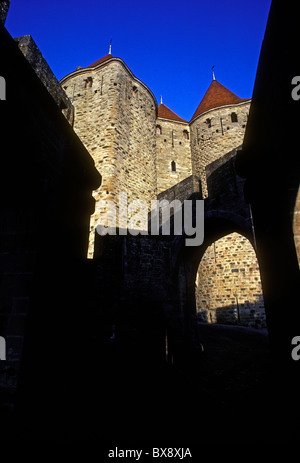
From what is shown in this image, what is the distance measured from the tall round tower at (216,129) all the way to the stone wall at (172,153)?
1.72 feet

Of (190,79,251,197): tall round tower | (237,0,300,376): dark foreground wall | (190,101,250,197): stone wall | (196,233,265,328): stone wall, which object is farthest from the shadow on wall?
(237,0,300,376): dark foreground wall

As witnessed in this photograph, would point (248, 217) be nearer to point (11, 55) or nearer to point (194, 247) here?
point (194, 247)

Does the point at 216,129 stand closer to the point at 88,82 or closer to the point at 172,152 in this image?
the point at 172,152

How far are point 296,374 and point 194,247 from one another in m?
6.11

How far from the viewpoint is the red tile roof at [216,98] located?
1913 cm

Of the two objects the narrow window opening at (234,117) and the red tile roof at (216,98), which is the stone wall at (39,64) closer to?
the narrow window opening at (234,117)

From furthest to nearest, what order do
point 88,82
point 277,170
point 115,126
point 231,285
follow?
point 88,82 → point 115,126 → point 231,285 → point 277,170

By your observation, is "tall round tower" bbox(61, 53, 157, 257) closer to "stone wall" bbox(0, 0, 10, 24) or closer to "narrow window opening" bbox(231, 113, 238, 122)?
"narrow window opening" bbox(231, 113, 238, 122)

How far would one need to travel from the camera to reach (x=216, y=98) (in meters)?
20.3

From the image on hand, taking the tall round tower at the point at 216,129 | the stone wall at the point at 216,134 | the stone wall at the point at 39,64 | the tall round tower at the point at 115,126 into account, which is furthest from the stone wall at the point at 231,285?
the stone wall at the point at 39,64

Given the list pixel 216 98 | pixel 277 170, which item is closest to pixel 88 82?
pixel 216 98

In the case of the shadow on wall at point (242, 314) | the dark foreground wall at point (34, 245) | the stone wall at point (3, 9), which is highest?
the stone wall at point (3, 9)

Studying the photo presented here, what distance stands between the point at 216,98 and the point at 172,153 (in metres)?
6.08

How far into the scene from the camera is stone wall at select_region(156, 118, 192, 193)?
1775 cm
